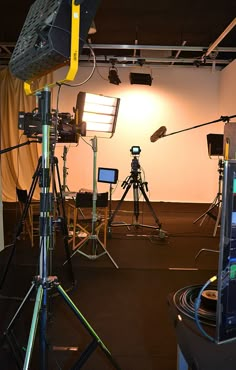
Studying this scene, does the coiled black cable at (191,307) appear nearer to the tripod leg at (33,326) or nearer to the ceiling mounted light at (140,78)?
the tripod leg at (33,326)

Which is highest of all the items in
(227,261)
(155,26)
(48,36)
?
(155,26)

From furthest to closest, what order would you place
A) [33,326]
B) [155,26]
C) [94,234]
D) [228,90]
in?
[228,90] < [155,26] < [94,234] < [33,326]

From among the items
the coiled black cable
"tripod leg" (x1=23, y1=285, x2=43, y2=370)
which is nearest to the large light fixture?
"tripod leg" (x1=23, y1=285, x2=43, y2=370)

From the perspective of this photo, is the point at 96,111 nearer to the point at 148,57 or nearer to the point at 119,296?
the point at 119,296

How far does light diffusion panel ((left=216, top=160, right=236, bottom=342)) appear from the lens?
88cm

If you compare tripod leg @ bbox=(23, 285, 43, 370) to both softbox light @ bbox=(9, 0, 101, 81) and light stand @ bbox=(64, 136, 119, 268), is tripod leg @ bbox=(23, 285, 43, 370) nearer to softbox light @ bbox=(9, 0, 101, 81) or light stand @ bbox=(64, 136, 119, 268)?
softbox light @ bbox=(9, 0, 101, 81)

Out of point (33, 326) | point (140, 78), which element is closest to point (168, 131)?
point (140, 78)

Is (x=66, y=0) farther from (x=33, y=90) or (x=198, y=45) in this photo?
(x=198, y=45)

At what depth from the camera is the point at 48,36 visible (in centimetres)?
96

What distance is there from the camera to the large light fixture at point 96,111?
11.3 ft

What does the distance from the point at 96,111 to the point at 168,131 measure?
372 cm

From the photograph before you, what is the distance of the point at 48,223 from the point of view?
1.29m

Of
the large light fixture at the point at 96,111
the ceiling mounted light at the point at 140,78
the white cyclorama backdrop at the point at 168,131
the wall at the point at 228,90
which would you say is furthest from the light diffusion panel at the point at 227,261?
the white cyclorama backdrop at the point at 168,131

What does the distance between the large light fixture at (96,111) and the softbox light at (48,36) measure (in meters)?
2.26
